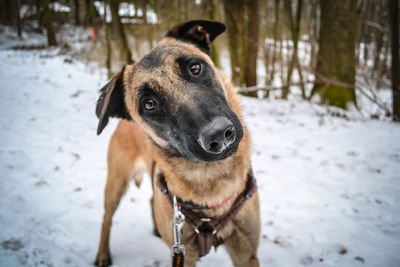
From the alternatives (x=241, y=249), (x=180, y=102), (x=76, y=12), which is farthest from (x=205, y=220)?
(x=76, y=12)

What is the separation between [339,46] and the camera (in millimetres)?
7047

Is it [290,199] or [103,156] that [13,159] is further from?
[290,199]

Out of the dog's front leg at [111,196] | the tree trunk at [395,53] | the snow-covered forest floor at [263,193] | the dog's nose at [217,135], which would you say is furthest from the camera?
the tree trunk at [395,53]

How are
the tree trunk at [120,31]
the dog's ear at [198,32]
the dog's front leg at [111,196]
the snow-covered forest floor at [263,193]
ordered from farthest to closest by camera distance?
the tree trunk at [120,31], the dog's front leg at [111,196], the snow-covered forest floor at [263,193], the dog's ear at [198,32]

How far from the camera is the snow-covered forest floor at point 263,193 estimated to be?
259 cm

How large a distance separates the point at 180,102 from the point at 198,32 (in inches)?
41.1

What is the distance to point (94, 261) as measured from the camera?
269 centimetres

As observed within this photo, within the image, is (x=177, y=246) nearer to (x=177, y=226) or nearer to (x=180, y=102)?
(x=177, y=226)

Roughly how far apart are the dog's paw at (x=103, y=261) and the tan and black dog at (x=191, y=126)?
122 cm

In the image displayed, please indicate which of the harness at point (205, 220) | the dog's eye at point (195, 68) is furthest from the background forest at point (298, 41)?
the harness at point (205, 220)

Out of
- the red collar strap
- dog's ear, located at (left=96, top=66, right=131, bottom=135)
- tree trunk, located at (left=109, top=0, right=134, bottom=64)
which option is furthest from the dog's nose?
tree trunk, located at (left=109, top=0, right=134, bottom=64)

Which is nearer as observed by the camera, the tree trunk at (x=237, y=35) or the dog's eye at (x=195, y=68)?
the dog's eye at (x=195, y=68)

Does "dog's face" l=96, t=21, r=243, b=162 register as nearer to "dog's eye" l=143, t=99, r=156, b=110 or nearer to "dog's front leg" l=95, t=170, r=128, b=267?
"dog's eye" l=143, t=99, r=156, b=110

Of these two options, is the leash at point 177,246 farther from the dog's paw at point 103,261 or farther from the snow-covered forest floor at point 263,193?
the dog's paw at point 103,261
